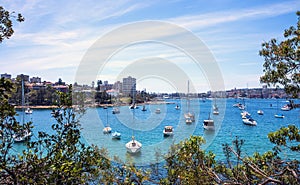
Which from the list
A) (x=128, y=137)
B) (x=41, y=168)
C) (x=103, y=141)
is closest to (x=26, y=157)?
(x=41, y=168)

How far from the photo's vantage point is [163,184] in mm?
4387

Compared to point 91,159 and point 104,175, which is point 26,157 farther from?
point 104,175

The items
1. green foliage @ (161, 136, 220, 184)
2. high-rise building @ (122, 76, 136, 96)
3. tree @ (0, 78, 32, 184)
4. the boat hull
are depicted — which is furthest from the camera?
the boat hull

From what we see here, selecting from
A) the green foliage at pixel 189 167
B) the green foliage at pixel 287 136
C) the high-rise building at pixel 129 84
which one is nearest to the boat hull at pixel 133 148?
the high-rise building at pixel 129 84

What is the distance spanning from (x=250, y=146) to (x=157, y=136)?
41.9 feet

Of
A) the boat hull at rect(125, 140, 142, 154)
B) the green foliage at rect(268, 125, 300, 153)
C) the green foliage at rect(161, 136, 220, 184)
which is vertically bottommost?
the boat hull at rect(125, 140, 142, 154)

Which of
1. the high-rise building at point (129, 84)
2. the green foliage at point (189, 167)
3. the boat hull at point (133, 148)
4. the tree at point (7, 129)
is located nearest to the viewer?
the tree at point (7, 129)

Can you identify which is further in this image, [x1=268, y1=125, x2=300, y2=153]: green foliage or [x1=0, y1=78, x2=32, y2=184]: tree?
[x1=268, y1=125, x2=300, y2=153]: green foliage

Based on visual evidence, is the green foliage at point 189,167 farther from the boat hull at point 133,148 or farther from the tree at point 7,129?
the boat hull at point 133,148

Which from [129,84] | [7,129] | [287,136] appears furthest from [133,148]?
[7,129]

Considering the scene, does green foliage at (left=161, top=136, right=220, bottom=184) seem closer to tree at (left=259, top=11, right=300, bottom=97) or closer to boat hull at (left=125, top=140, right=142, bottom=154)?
tree at (left=259, top=11, right=300, bottom=97)

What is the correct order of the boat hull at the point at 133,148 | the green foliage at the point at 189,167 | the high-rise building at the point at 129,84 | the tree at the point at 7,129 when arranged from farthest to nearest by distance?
the boat hull at the point at 133,148, the high-rise building at the point at 129,84, the green foliage at the point at 189,167, the tree at the point at 7,129

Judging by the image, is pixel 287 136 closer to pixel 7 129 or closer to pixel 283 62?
pixel 283 62

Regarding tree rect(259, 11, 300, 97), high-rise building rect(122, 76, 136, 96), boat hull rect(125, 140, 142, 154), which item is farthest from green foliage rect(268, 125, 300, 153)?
boat hull rect(125, 140, 142, 154)
